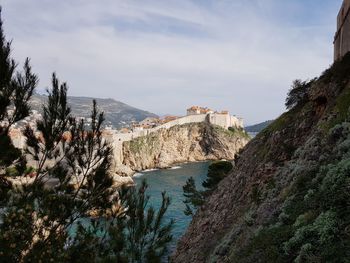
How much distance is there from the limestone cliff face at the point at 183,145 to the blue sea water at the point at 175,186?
21.9 ft

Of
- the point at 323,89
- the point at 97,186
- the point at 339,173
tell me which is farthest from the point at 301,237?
the point at 323,89


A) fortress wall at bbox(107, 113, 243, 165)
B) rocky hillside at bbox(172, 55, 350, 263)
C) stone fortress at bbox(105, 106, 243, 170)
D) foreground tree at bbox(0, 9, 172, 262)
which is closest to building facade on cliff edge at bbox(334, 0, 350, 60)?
rocky hillside at bbox(172, 55, 350, 263)

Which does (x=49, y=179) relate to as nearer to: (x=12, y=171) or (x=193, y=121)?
(x=12, y=171)

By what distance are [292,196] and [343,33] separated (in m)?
10.9

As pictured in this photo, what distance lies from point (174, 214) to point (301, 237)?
37934mm

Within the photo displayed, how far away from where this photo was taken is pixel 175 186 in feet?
217

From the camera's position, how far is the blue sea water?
39.5 meters

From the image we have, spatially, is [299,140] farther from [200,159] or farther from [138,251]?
[200,159]

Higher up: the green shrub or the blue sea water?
the green shrub

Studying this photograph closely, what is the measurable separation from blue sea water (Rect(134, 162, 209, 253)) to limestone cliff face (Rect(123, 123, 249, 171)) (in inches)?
263

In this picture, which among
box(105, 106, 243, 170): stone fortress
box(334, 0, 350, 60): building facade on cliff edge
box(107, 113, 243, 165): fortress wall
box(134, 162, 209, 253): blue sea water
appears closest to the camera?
box(334, 0, 350, 60): building facade on cliff edge

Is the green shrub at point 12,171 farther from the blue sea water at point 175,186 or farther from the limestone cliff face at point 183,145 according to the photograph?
the limestone cliff face at point 183,145

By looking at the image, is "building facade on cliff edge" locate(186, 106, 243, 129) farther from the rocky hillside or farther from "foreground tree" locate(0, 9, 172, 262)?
"foreground tree" locate(0, 9, 172, 262)

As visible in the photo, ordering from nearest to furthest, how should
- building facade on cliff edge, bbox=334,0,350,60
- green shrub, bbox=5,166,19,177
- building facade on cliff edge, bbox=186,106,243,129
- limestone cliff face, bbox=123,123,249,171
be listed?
green shrub, bbox=5,166,19,177 < building facade on cliff edge, bbox=334,0,350,60 < limestone cliff face, bbox=123,123,249,171 < building facade on cliff edge, bbox=186,106,243,129
